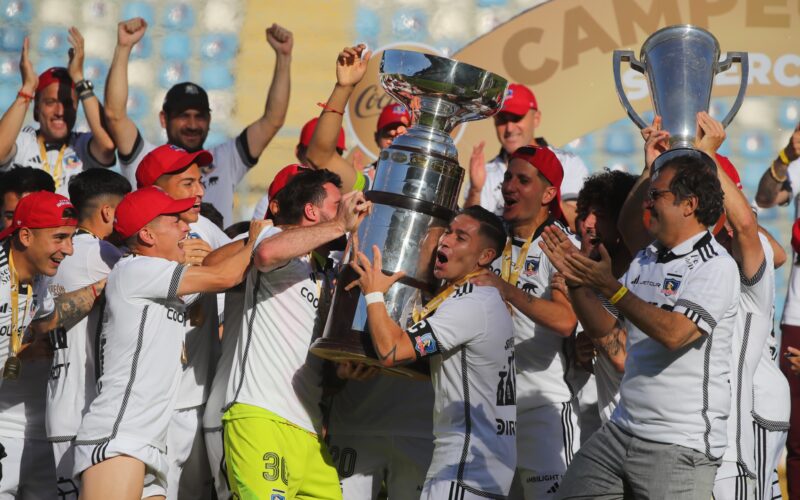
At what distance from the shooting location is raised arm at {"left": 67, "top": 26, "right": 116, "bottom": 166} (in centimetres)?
790

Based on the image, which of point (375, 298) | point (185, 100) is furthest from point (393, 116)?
point (375, 298)

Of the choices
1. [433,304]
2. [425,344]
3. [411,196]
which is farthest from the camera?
[433,304]

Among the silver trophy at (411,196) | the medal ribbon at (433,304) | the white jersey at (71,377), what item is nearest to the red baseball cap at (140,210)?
the white jersey at (71,377)

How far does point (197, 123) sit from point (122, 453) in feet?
10.1

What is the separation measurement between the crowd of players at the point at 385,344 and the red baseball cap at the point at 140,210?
0.5 inches

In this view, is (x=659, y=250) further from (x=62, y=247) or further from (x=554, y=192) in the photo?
(x=62, y=247)

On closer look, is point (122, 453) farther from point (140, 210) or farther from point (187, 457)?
point (140, 210)

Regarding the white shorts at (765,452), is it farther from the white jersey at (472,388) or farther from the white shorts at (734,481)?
the white jersey at (472,388)

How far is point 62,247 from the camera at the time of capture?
5.77 meters

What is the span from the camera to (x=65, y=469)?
5781 millimetres

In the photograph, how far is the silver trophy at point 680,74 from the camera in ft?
18.3

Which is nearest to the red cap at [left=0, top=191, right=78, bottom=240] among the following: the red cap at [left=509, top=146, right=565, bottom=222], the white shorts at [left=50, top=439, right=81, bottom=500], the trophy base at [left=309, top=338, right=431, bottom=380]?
the white shorts at [left=50, top=439, right=81, bottom=500]

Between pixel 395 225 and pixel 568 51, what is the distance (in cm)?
421

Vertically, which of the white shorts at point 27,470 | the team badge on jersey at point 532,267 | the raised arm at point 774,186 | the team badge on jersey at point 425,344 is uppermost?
the raised arm at point 774,186
